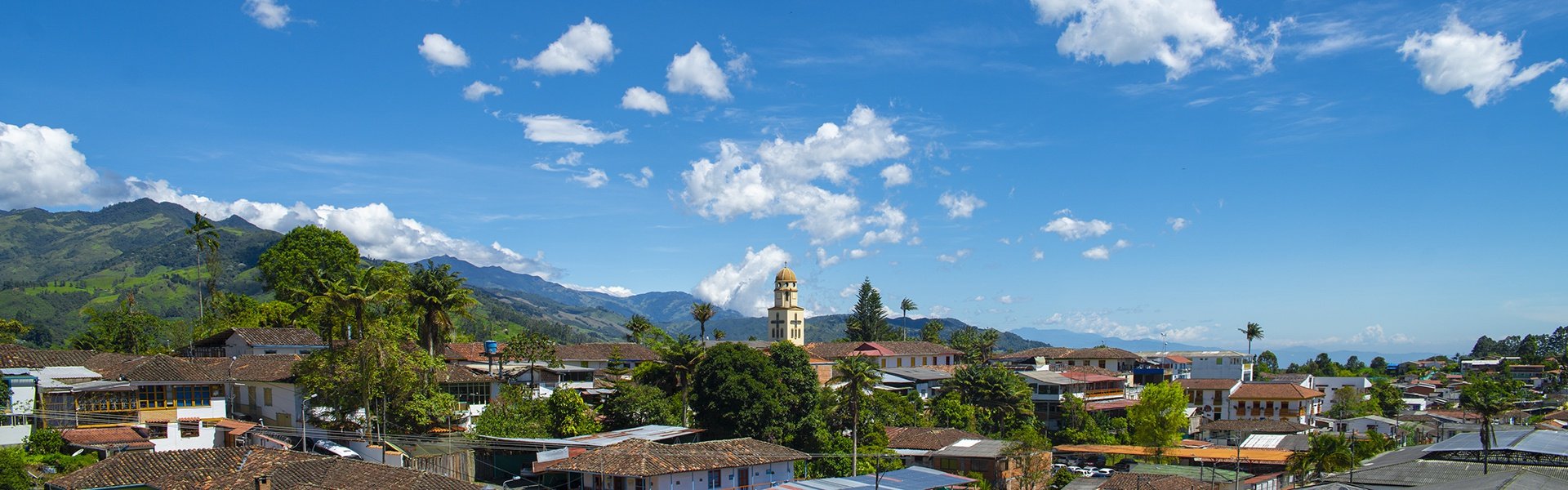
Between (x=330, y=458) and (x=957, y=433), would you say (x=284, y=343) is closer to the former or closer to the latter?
(x=330, y=458)

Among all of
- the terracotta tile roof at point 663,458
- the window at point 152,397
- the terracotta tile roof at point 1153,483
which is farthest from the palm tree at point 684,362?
the window at point 152,397

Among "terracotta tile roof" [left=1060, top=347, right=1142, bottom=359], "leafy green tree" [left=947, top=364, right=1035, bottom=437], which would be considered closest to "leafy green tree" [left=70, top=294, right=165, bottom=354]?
"leafy green tree" [left=947, top=364, right=1035, bottom=437]

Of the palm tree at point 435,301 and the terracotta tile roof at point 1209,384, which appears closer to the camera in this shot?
the palm tree at point 435,301

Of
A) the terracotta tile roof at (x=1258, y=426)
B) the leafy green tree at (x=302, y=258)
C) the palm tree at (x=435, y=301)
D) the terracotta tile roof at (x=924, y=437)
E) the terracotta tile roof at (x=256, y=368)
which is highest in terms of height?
the leafy green tree at (x=302, y=258)

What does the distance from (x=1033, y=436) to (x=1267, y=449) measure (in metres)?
16.3

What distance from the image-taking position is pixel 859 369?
49.2 metres

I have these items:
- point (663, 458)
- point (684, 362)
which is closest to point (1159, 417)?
point (684, 362)

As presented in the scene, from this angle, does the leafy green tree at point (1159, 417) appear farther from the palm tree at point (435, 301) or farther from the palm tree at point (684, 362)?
the palm tree at point (435, 301)

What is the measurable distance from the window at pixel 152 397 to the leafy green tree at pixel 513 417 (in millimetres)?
12564

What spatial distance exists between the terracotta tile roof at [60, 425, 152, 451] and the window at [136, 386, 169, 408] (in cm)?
278

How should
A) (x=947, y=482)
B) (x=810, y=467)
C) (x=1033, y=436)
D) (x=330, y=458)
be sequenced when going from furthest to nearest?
(x=1033, y=436) < (x=810, y=467) < (x=947, y=482) < (x=330, y=458)

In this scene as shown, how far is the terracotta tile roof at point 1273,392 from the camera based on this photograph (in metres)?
78.7

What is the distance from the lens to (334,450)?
1537 inches

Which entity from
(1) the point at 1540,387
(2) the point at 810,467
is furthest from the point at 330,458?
(1) the point at 1540,387
